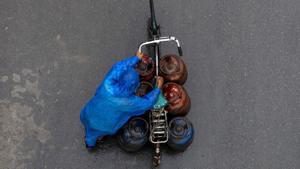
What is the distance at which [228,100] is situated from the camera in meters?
3.98

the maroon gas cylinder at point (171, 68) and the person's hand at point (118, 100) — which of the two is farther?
the maroon gas cylinder at point (171, 68)

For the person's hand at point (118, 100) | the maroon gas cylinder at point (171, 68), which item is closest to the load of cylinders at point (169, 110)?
the maroon gas cylinder at point (171, 68)

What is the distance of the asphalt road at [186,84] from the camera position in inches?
150

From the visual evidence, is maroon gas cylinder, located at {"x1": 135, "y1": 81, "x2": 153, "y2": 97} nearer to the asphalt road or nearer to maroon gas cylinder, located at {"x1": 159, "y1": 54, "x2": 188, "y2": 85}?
maroon gas cylinder, located at {"x1": 159, "y1": 54, "x2": 188, "y2": 85}

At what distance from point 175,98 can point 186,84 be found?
44 cm

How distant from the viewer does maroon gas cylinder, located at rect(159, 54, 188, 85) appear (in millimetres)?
3680

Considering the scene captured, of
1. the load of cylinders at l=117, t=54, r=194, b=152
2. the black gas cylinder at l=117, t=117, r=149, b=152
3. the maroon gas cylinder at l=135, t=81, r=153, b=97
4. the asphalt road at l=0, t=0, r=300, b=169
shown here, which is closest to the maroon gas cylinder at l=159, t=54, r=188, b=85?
the load of cylinders at l=117, t=54, r=194, b=152

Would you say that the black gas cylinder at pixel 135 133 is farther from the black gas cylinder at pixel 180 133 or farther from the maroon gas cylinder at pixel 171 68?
the maroon gas cylinder at pixel 171 68

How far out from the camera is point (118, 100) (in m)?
3.22

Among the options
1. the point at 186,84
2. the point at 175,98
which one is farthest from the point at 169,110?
the point at 186,84

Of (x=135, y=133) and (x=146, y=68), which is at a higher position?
(x=146, y=68)

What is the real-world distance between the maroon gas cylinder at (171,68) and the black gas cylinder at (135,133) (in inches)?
18.4

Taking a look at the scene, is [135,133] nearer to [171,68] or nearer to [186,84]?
[171,68]

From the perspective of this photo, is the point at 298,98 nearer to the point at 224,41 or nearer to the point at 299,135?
the point at 299,135
